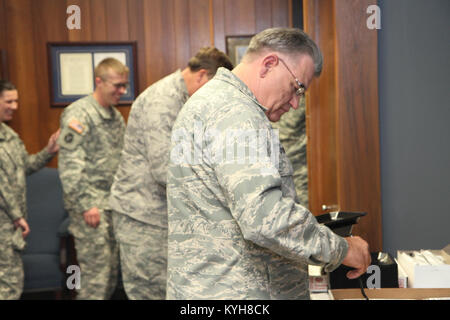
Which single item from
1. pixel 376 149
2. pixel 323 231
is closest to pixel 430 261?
pixel 376 149

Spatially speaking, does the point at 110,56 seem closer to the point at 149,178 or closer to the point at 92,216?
the point at 149,178

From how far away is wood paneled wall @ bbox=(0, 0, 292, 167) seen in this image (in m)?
2.07

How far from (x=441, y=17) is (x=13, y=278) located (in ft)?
7.53

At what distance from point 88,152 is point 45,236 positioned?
77 cm

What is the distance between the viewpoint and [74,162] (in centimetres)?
249

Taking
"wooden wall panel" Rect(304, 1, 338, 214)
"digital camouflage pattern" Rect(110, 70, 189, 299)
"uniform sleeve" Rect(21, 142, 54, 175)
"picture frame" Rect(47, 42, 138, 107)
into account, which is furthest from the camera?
"uniform sleeve" Rect(21, 142, 54, 175)

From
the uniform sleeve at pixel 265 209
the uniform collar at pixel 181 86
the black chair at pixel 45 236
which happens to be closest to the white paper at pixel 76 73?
the uniform collar at pixel 181 86

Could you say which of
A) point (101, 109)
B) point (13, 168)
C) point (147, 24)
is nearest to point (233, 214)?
point (147, 24)

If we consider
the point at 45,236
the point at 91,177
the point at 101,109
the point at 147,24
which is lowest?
the point at 45,236

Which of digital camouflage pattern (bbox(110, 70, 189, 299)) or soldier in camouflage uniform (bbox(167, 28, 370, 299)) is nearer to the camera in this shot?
soldier in camouflage uniform (bbox(167, 28, 370, 299))

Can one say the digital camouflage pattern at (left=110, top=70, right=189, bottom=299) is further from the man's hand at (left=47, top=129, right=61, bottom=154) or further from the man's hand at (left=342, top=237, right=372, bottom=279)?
the man's hand at (left=342, top=237, right=372, bottom=279)

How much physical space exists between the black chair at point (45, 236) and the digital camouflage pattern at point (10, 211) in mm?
254

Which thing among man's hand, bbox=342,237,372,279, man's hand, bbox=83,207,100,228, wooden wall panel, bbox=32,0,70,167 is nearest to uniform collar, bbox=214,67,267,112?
man's hand, bbox=342,237,372,279

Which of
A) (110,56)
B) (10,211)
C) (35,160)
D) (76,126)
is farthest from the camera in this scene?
(35,160)
